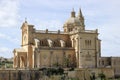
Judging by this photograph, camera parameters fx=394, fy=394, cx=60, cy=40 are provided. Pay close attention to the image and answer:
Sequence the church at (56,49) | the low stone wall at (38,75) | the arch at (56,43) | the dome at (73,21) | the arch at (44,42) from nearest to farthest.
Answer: the low stone wall at (38,75), the church at (56,49), the arch at (44,42), the arch at (56,43), the dome at (73,21)

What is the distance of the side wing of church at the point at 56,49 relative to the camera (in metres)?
80.5

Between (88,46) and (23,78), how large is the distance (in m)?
16.4

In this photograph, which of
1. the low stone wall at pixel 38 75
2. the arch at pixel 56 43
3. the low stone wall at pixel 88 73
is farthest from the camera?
the arch at pixel 56 43

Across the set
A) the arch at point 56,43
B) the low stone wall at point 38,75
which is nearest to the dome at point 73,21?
the arch at point 56,43

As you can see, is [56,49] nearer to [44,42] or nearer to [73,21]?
[44,42]

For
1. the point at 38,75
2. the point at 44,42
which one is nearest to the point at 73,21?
the point at 44,42

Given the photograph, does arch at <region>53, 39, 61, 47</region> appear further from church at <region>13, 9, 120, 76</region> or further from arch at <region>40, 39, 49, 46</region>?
arch at <region>40, 39, 49, 46</region>

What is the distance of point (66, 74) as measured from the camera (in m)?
77.0

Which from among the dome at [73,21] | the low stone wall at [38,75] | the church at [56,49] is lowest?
the low stone wall at [38,75]

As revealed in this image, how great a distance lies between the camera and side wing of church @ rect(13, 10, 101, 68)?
264 feet

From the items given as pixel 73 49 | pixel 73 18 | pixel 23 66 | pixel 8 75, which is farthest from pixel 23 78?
pixel 73 18

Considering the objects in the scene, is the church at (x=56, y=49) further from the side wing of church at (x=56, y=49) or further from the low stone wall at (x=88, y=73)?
the low stone wall at (x=88, y=73)

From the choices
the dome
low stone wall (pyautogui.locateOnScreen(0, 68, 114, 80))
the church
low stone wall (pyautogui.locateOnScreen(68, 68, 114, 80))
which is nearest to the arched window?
the church

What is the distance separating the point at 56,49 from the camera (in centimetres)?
8181
